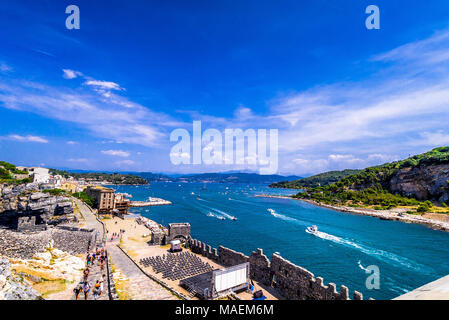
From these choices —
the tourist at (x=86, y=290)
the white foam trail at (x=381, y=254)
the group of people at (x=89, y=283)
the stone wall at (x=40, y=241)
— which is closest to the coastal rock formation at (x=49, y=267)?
the group of people at (x=89, y=283)

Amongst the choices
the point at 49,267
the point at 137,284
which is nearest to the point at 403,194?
the point at 137,284

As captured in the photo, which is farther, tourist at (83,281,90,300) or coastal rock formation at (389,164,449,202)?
coastal rock formation at (389,164,449,202)

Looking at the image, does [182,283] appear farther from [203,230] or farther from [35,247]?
[203,230]

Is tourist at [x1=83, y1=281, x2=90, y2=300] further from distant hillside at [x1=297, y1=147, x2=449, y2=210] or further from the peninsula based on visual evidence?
distant hillside at [x1=297, y1=147, x2=449, y2=210]

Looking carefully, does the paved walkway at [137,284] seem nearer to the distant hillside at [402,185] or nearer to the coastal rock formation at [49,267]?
the coastal rock formation at [49,267]

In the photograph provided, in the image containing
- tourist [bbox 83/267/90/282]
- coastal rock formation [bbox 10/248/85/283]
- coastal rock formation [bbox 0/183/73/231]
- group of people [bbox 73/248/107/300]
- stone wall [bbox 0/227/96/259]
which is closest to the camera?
group of people [bbox 73/248/107/300]

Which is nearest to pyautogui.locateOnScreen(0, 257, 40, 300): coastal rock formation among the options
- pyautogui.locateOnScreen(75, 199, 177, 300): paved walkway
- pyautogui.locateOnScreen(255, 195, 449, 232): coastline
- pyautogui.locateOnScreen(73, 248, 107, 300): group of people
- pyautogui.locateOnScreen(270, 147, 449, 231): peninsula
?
pyautogui.locateOnScreen(73, 248, 107, 300): group of people

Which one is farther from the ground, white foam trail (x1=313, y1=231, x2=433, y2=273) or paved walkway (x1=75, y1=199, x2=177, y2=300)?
paved walkway (x1=75, y1=199, x2=177, y2=300)
